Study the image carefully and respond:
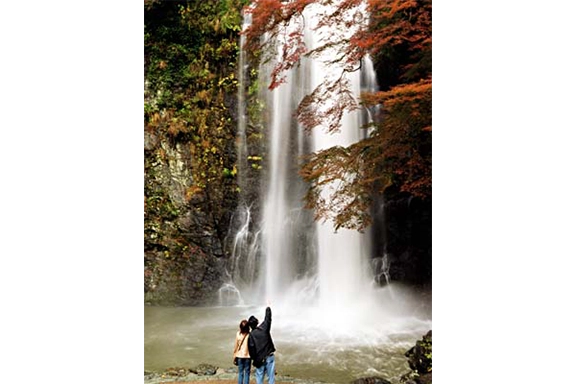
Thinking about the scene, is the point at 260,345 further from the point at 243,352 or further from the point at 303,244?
the point at 303,244

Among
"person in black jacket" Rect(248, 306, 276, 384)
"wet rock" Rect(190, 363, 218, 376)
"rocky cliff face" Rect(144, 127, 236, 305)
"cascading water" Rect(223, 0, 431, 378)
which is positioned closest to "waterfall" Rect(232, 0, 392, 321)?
"cascading water" Rect(223, 0, 431, 378)

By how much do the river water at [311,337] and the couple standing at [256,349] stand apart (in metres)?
1.67

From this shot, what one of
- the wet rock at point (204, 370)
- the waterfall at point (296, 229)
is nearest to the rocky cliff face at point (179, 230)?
the waterfall at point (296, 229)

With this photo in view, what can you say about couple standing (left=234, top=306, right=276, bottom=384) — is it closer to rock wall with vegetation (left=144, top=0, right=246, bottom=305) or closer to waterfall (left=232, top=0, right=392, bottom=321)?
waterfall (left=232, top=0, right=392, bottom=321)

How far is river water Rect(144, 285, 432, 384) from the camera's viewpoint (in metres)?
6.22

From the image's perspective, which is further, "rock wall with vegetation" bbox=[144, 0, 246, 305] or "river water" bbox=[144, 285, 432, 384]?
"rock wall with vegetation" bbox=[144, 0, 246, 305]

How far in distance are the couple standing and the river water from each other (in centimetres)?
167

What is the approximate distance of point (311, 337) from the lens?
25.3ft

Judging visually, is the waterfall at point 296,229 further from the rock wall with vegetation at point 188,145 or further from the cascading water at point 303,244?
the rock wall with vegetation at point 188,145

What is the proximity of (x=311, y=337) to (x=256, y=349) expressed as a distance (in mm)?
3826

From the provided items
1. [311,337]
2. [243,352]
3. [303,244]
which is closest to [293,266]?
[303,244]
